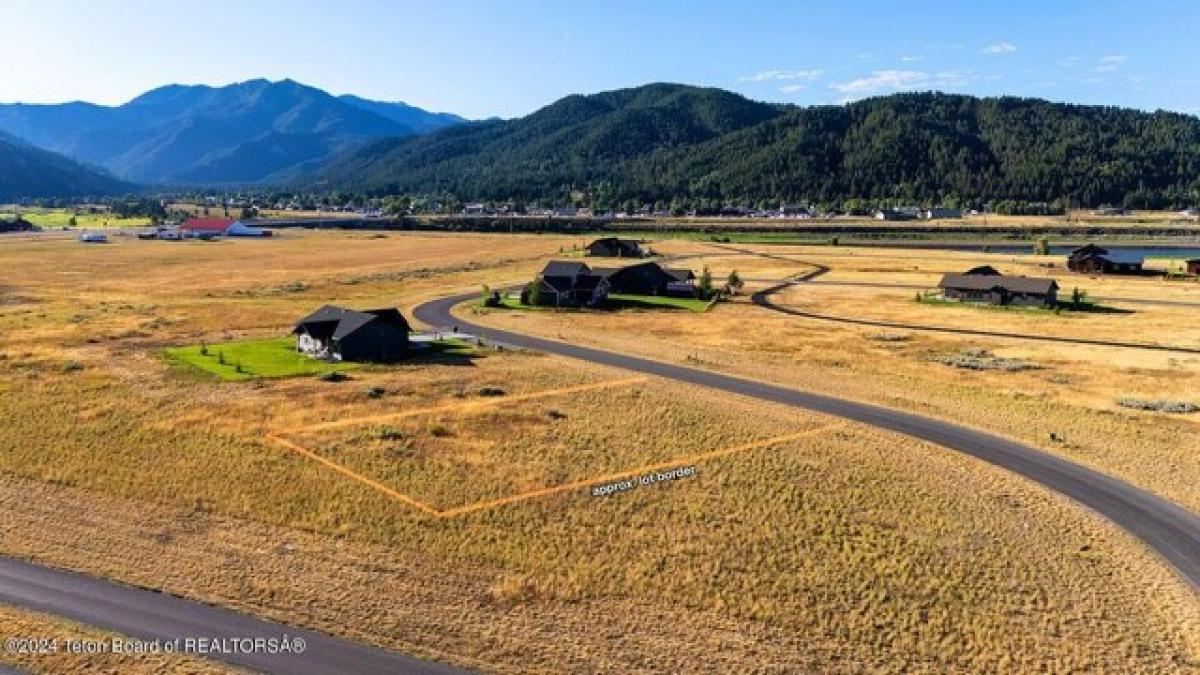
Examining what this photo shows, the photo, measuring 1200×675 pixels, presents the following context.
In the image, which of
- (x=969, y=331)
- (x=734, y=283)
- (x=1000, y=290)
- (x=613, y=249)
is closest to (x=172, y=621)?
(x=969, y=331)

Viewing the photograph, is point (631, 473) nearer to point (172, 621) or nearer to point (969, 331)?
point (172, 621)

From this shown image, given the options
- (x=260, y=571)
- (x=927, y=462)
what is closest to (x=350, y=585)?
(x=260, y=571)

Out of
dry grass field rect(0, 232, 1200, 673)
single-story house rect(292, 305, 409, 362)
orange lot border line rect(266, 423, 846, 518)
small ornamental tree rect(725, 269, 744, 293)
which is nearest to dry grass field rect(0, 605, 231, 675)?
dry grass field rect(0, 232, 1200, 673)

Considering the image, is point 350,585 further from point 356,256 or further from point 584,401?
point 356,256

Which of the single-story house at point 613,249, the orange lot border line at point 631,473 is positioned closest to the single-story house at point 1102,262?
the single-story house at point 613,249

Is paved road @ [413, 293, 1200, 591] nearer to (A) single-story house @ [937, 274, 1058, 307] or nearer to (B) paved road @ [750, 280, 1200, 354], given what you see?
(B) paved road @ [750, 280, 1200, 354]

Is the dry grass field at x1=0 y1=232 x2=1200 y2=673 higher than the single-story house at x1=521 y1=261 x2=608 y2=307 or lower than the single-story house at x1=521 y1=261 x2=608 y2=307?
lower
